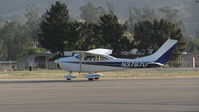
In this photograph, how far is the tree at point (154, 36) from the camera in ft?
228

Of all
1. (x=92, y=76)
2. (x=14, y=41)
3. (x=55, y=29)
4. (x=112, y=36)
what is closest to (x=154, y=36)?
(x=112, y=36)

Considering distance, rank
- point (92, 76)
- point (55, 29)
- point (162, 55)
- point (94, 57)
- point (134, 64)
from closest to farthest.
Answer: point (92, 76) < point (134, 64) < point (162, 55) < point (94, 57) < point (55, 29)

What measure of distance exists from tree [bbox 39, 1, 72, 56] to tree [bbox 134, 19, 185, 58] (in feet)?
33.5

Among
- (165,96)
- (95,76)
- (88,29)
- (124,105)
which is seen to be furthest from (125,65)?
(88,29)

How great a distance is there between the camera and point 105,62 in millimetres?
34688

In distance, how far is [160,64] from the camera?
34625 mm

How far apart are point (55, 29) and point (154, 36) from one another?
44.9 ft

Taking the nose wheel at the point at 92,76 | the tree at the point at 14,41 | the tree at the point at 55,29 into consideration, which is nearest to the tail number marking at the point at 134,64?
the nose wheel at the point at 92,76

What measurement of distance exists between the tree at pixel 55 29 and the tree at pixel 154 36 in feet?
33.5

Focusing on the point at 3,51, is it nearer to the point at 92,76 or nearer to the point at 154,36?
the point at 154,36

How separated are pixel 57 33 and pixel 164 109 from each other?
184 feet

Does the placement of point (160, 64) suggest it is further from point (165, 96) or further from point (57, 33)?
point (57, 33)

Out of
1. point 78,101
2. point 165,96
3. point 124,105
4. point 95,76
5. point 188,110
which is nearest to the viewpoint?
point 188,110

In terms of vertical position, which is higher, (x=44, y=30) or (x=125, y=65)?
(x=44, y=30)
